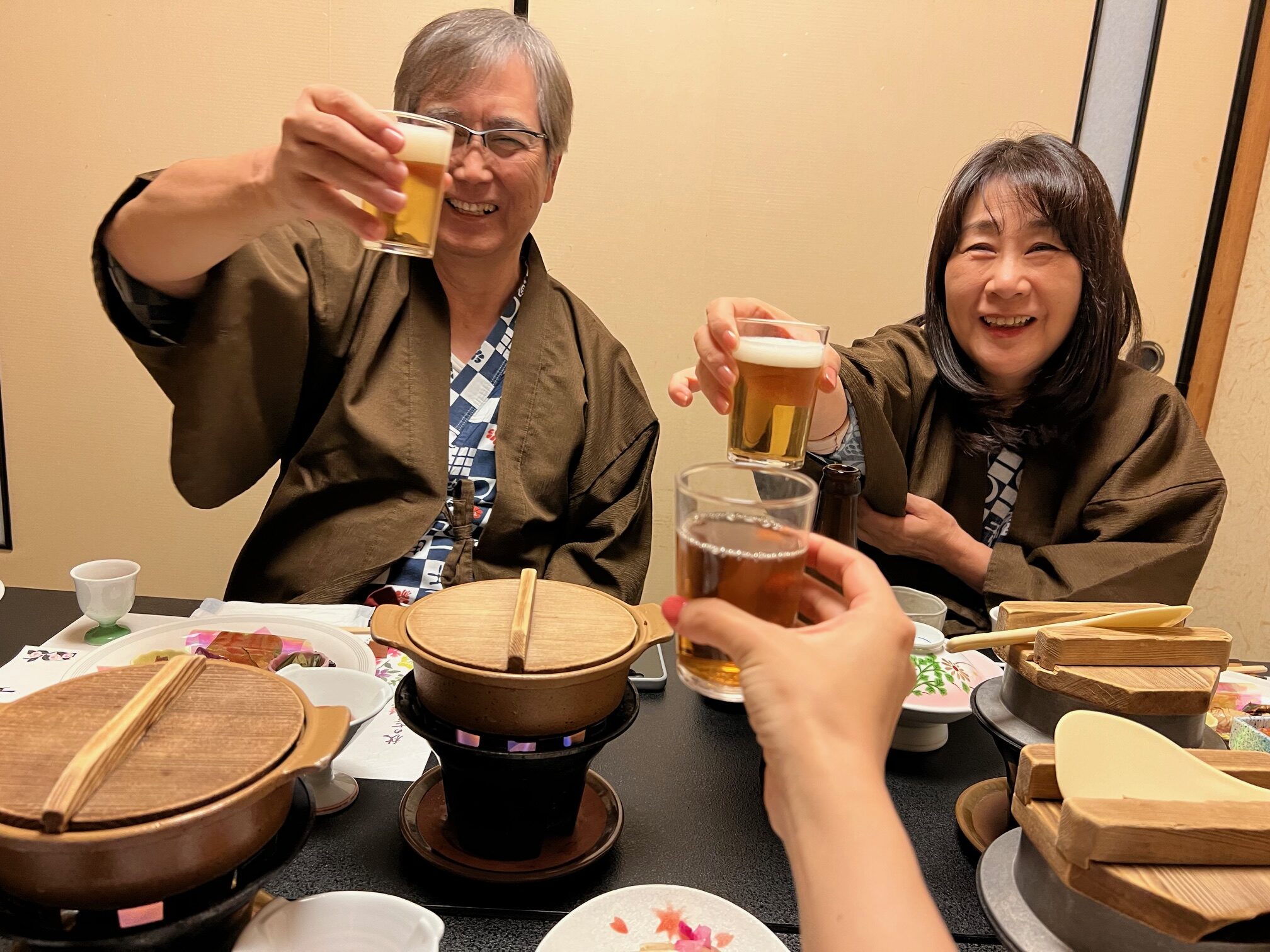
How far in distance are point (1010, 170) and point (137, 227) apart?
1612 millimetres

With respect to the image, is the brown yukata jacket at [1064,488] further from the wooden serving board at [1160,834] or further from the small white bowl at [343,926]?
the small white bowl at [343,926]

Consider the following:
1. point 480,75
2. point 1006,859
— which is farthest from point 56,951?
point 480,75

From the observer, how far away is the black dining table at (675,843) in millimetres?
824

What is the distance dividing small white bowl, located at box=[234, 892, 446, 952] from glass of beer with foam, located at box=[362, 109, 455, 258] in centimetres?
81

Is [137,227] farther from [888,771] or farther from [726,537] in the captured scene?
[888,771]

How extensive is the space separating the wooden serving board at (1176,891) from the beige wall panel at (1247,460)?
2.33 meters

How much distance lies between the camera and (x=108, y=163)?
102 inches

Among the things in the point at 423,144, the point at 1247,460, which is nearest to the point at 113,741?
the point at 423,144

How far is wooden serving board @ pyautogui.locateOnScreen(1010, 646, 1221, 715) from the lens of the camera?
0.88 meters

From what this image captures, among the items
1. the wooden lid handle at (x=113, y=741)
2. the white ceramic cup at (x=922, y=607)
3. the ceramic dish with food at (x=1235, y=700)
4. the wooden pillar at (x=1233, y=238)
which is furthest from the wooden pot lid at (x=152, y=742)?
the wooden pillar at (x=1233, y=238)

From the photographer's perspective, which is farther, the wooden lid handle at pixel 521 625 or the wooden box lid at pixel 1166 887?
the wooden lid handle at pixel 521 625

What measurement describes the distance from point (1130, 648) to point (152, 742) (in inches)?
37.7

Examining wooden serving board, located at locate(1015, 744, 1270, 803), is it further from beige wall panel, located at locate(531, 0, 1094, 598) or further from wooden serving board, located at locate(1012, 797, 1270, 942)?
beige wall panel, located at locate(531, 0, 1094, 598)

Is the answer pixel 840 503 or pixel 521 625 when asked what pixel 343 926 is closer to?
pixel 521 625
